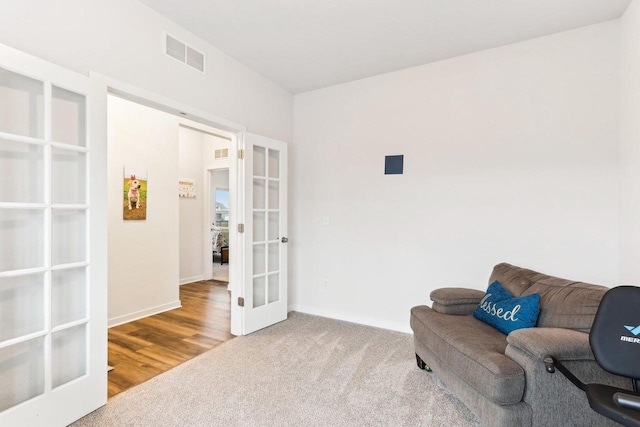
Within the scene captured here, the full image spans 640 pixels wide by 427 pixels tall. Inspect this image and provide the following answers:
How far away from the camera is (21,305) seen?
173 centimetres

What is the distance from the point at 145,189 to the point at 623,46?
16.0 ft

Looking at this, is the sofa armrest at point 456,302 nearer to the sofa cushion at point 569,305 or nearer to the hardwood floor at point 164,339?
the sofa cushion at point 569,305

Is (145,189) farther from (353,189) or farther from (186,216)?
(353,189)

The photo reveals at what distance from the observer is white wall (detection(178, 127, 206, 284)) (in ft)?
18.3

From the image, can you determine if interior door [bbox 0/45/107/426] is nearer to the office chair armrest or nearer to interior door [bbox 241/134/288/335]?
interior door [bbox 241/134/288/335]

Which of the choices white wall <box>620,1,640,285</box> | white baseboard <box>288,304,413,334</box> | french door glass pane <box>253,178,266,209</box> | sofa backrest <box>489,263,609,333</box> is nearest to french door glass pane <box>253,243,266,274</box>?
french door glass pane <box>253,178,266,209</box>

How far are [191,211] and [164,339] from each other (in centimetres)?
291

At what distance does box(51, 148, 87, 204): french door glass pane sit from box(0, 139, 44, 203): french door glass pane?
0.06m

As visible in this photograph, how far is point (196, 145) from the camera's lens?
19.4 feet

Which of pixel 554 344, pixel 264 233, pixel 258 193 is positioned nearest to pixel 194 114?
pixel 258 193

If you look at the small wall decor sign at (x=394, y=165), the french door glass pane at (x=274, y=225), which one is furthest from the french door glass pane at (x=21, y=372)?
the small wall decor sign at (x=394, y=165)

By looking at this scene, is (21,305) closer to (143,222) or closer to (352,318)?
(143,222)

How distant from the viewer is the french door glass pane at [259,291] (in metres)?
3.50

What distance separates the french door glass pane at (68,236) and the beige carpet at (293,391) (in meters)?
0.99
